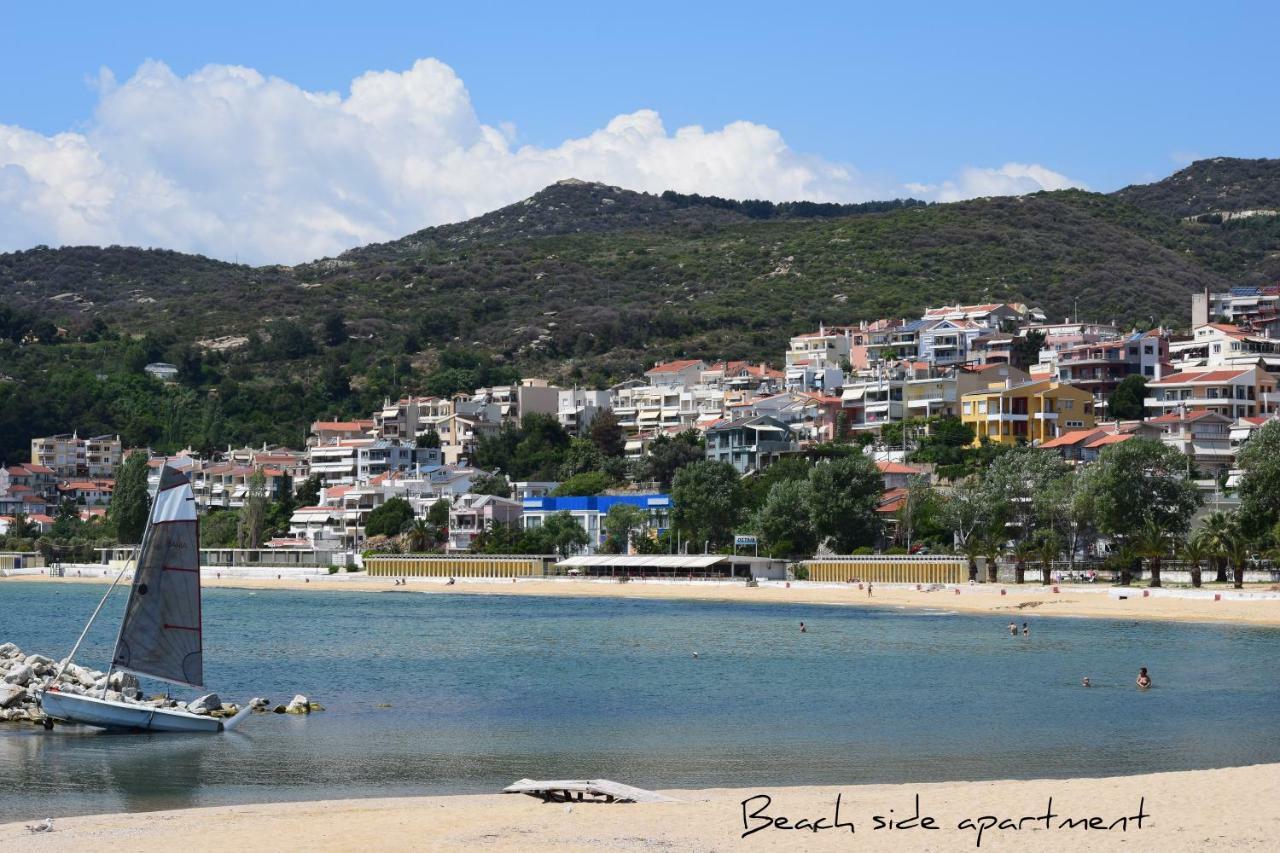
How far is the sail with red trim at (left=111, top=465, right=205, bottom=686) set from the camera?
35.6 metres

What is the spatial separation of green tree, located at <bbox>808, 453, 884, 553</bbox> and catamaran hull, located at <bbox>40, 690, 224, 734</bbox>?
63.9 m

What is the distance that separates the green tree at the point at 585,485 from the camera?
128875 mm

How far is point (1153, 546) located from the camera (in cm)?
7319

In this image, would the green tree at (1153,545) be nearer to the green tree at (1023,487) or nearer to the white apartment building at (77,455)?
the green tree at (1023,487)

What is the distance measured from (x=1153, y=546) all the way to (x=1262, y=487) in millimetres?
5184

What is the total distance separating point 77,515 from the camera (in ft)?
507

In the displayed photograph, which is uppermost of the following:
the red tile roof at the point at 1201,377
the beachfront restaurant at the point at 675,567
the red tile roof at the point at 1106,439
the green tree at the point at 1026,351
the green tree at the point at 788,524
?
the green tree at the point at 1026,351

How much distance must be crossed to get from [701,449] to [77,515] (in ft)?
205

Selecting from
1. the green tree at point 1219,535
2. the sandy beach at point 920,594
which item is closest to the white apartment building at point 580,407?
the sandy beach at point 920,594

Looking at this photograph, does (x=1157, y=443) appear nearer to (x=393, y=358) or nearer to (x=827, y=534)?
(x=827, y=534)

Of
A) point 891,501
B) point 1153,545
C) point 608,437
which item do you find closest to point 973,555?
point 1153,545

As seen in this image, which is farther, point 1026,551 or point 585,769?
point 1026,551

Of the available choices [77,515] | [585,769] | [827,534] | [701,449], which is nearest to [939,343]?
[701,449]

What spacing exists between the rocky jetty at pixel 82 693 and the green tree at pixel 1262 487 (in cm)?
4677
